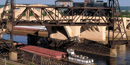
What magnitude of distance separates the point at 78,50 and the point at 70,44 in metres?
5.84

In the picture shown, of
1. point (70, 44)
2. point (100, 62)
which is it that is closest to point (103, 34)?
point (70, 44)

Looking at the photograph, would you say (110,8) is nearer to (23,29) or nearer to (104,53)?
(104,53)

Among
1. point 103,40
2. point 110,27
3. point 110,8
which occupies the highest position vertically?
point 110,8

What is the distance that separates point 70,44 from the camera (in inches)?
3735

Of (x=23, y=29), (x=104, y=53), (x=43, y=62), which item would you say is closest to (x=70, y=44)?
(x=104, y=53)

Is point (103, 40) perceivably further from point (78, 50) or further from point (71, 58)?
point (71, 58)

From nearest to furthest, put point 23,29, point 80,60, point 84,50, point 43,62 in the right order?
point 43,62 → point 80,60 → point 84,50 → point 23,29

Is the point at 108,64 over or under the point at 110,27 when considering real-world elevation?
under

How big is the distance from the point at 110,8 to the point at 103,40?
3863cm

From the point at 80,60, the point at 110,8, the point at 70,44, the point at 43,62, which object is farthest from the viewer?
the point at 70,44

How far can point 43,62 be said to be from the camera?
59.6 m

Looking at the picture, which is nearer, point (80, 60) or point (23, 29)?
point (80, 60)

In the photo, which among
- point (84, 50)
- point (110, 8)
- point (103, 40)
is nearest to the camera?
point (110, 8)

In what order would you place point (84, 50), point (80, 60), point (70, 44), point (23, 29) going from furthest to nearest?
point (23, 29) → point (70, 44) → point (84, 50) → point (80, 60)
